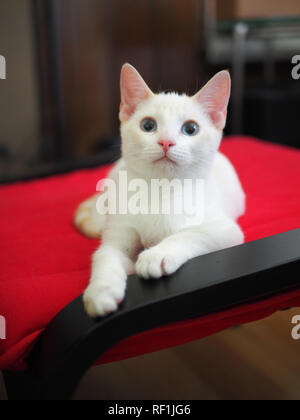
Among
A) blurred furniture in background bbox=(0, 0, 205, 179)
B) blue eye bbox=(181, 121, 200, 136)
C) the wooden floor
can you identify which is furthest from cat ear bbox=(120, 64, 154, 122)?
blurred furniture in background bbox=(0, 0, 205, 179)

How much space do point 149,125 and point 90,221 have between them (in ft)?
1.36

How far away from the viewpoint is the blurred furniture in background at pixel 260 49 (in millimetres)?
1542

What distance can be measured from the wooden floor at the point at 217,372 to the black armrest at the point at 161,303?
346 mm

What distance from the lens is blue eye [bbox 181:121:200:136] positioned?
0.88 metres

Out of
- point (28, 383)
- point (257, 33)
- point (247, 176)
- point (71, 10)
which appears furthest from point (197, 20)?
point (28, 383)

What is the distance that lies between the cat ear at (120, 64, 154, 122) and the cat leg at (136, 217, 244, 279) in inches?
10.9

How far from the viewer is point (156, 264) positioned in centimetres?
81

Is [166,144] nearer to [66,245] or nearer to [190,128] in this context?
[190,128]

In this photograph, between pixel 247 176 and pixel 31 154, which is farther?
pixel 31 154

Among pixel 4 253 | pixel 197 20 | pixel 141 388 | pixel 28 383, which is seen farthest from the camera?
pixel 197 20

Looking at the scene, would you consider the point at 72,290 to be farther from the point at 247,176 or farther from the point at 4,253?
the point at 247,176

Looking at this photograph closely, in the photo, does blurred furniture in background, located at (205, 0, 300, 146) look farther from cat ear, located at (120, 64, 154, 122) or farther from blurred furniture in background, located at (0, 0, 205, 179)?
cat ear, located at (120, 64, 154, 122)

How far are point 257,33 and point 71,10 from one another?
1.88 m

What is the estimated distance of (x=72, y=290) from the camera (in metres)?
0.92
